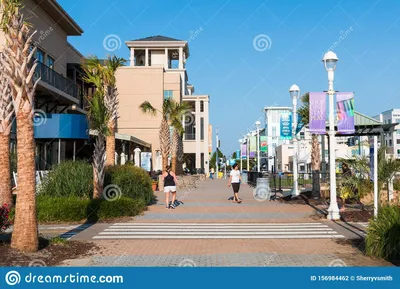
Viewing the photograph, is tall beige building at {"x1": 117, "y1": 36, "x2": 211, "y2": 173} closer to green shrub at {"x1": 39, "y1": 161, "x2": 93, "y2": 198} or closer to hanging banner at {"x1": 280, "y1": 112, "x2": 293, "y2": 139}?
hanging banner at {"x1": 280, "y1": 112, "x2": 293, "y2": 139}

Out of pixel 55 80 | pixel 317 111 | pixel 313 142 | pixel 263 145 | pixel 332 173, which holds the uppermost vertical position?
pixel 55 80

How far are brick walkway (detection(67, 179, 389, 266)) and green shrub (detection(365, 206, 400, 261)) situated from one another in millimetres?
270

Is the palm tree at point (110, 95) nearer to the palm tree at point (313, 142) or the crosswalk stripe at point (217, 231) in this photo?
the crosswalk stripe at point (217, 231)

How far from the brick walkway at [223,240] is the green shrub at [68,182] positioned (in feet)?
7.60

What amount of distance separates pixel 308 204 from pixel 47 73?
17.0m

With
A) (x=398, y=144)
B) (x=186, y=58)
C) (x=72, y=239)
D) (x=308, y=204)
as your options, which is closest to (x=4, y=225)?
(x=72, y=239)

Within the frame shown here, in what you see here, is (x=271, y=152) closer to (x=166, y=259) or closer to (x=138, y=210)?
(x=138, y=210)

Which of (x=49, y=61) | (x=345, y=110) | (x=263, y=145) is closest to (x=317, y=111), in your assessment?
(x=345, y=110)

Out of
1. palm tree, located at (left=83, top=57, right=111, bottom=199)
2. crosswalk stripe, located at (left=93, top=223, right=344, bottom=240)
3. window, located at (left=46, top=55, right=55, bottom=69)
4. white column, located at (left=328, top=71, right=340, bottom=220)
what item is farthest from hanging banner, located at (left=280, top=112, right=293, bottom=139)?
window, located at (left=46, top=55, right=55, bottom=69)

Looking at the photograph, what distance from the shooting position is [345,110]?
14266 mm

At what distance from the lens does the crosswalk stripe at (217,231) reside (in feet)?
34.3

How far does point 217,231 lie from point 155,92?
43.2m

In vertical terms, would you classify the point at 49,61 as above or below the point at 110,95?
above

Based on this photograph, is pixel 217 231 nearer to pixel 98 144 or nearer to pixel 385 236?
pixel 385 236
